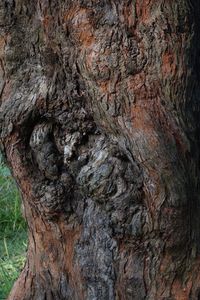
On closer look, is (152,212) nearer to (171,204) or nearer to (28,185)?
(171,204)

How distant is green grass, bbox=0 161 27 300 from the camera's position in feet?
14.0

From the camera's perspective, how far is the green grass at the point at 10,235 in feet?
14.0

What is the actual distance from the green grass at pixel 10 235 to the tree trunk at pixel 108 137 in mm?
1370

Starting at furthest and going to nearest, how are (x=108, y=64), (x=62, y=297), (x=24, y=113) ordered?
(x=62, y=297)
(x=24, y=113)
(x=108, y=64)

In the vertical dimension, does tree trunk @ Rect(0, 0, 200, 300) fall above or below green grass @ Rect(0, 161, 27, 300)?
above

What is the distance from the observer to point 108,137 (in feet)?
8.39

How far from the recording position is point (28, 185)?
273 centimetres

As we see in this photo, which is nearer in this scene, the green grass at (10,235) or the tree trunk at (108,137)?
the tree trunk at (108,137)

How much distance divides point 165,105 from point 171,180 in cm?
22

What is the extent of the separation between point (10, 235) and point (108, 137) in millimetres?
2441

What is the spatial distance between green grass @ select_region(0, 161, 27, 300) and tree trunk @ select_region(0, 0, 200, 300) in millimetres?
1370

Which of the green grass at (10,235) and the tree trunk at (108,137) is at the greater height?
the tree trunk at (108,137)

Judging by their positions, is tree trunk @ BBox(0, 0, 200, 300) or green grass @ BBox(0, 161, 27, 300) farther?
green grass @ BBox(0, 161, 27, 300)

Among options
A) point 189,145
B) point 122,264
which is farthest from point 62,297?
point 189,145
